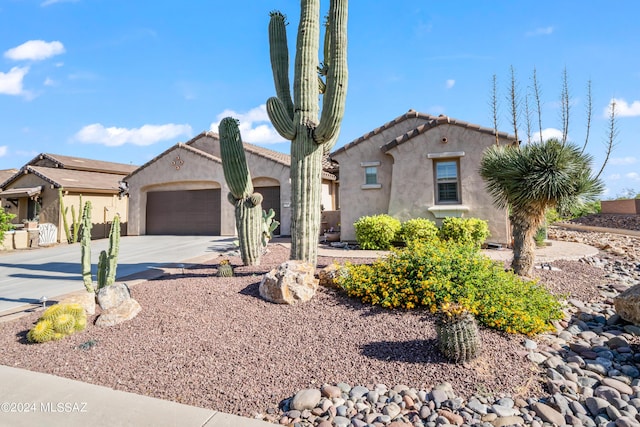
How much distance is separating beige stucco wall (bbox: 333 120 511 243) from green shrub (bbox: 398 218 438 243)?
0.81 meters

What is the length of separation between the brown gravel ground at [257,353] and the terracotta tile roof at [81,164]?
23.2 meters

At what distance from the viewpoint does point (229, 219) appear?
17266 mm

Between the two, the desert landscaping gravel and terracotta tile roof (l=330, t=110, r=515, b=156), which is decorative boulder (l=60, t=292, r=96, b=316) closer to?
the desert landscaping gravel

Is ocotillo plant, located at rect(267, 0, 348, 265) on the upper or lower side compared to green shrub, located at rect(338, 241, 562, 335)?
upper

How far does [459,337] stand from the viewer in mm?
3535

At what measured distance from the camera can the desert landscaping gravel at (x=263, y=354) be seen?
10.8 feet

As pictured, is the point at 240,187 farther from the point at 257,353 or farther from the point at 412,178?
the point at 412,178

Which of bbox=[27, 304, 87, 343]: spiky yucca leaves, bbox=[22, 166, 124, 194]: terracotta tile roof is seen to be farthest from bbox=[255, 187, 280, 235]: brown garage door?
bbox=[27, 304, 87, 343]: spiky yucca leaves

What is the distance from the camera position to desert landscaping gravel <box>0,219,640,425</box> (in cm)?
328

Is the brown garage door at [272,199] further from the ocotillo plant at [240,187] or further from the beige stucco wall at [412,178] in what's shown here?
the ocotillo plant at [240,187]

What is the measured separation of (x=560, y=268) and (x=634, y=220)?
1508 centimetres

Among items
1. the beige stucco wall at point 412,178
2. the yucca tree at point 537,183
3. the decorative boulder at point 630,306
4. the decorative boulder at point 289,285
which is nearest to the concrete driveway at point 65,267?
the decorative boulder at point 289,285

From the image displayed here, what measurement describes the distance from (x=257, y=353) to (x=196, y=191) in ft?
53.2

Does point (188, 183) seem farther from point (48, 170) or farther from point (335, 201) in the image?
point (48, 170)
